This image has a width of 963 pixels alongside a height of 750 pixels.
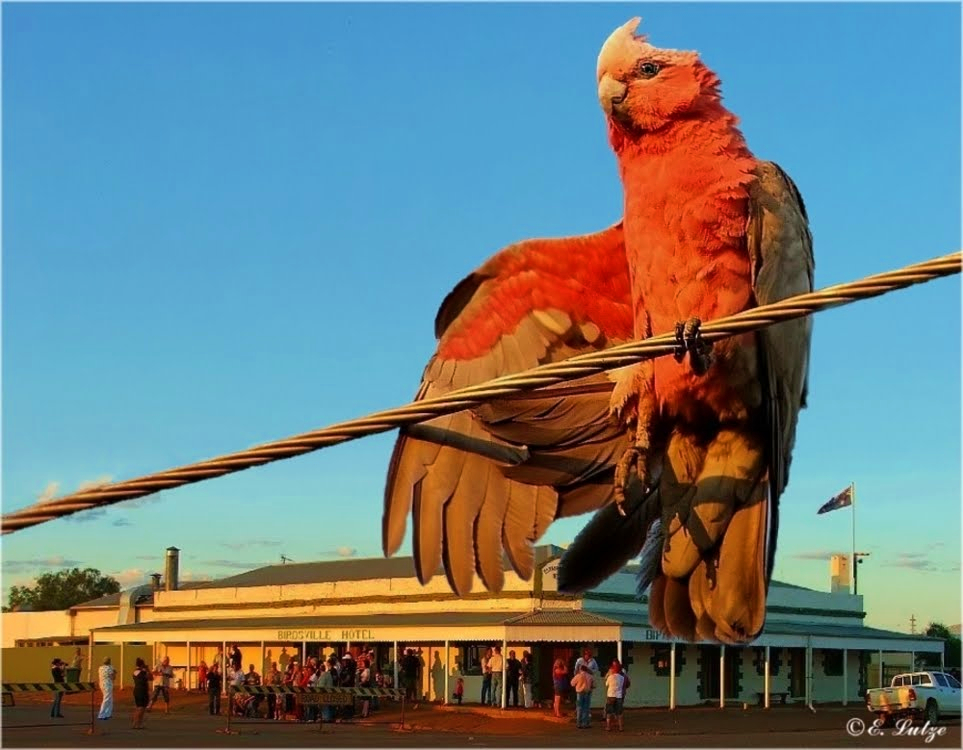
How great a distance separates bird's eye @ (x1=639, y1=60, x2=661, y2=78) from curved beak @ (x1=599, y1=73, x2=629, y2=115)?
0.13 metres

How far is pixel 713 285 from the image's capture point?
6797 millimetres

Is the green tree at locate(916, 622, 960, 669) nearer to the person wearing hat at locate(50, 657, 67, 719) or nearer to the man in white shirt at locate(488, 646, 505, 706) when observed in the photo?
the man in white shirt at locate(488, 646, 505, 706)

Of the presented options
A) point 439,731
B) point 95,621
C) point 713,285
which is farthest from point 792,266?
point 95,621

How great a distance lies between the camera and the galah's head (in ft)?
22.9

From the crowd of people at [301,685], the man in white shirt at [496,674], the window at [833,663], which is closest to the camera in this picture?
the crowd of people at [301,685]

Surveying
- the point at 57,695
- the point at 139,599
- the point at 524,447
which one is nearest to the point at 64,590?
the point at 139,599

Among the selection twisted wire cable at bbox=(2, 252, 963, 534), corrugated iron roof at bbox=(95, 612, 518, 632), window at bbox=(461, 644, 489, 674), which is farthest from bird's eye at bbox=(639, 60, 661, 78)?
window at bbox=(461, 644, 489, 674)

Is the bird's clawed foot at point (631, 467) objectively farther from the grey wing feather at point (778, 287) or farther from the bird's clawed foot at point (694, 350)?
the grey wing feather at point (778, 287)

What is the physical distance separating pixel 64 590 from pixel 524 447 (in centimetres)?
8369

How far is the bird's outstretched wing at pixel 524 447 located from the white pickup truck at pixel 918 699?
82.6 ft

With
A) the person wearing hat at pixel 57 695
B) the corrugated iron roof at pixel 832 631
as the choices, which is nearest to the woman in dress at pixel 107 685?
the person wearing hat at pixel 57 695

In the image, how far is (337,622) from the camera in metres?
34.6

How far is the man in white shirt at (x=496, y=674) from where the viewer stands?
29.2m

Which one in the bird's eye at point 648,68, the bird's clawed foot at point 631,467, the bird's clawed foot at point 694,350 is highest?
the bird's eye at point 648,68
